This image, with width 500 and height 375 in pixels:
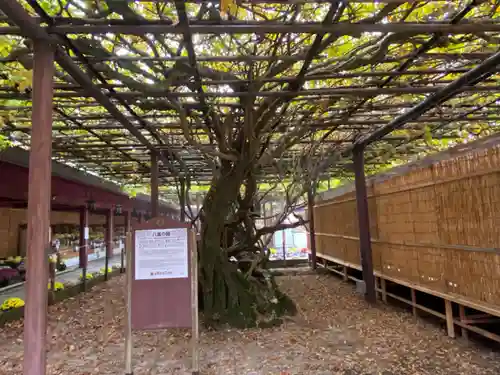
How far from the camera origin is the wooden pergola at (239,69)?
3146 mm

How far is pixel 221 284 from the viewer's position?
637cm

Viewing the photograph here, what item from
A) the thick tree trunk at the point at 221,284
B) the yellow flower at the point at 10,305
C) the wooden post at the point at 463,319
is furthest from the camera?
the yellow flower at the point at 10,305

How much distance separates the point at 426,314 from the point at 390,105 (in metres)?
3.63

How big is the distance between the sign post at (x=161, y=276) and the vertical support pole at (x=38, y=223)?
144cm

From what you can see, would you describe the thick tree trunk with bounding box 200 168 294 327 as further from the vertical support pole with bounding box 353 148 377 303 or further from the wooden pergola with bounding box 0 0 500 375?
the vertical support pole with bounding box 353 148 377 303

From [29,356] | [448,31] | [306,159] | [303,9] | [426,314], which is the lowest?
[426,314]

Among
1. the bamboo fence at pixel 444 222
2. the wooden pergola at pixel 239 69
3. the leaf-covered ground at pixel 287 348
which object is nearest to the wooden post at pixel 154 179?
the wooden pergola at pixel 239 69

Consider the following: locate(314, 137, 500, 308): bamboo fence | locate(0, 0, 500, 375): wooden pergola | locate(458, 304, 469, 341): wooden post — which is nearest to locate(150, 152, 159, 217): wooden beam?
locate(0, 0, 500, 375): wooden pergola

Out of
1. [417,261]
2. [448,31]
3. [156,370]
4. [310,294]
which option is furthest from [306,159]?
[156,370]

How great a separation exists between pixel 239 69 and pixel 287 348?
3.77 metres

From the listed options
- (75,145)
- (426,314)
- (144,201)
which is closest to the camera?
(426,314)

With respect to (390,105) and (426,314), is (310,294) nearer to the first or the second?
(426,314)

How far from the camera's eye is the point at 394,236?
23.6 feet

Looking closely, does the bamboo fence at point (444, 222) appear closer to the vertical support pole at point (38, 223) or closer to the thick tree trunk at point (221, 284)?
the thick tree trunk at point (221, 284)
